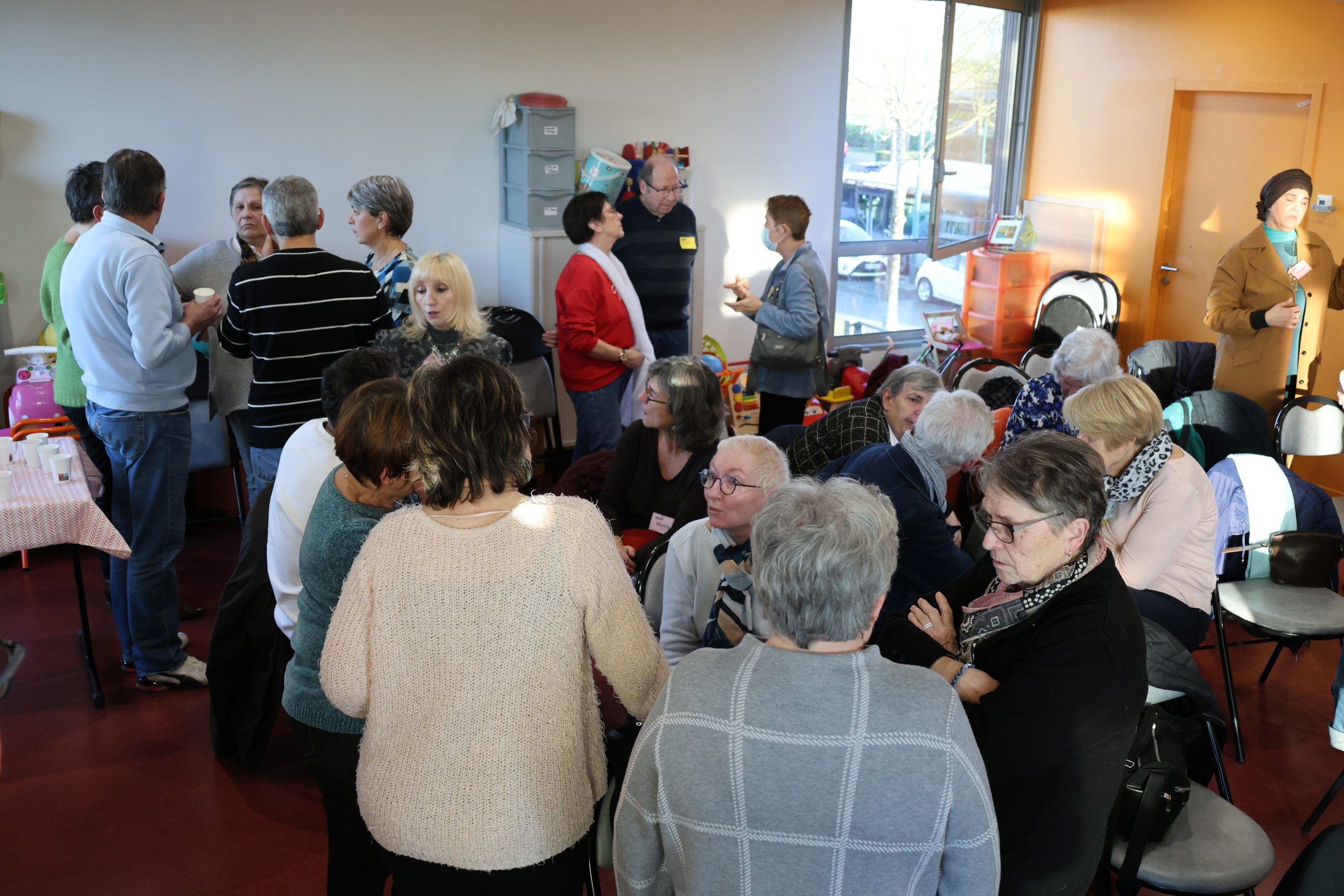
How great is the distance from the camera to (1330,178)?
578 cm

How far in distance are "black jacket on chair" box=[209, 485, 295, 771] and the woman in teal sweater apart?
0.73m

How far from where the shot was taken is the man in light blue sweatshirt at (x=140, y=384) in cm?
335

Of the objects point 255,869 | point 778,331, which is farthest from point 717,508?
point 778,331

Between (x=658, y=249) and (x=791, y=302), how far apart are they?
0.81 m

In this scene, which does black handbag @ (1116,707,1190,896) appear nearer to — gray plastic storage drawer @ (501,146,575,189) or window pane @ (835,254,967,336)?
gray plastic storage drawer @ (501,146,575,189)

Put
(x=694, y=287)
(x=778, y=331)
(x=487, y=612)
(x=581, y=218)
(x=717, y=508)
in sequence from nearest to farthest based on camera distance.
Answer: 1. (x=487, y=612)
2. (x=717, y=508)
3. (x=581, y=218)
4. (x=778, y=331)
5. (x=694, y=287)

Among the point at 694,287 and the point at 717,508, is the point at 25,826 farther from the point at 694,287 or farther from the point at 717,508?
the point at 694,287

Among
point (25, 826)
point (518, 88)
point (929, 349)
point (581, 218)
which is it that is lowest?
point (25, 826)

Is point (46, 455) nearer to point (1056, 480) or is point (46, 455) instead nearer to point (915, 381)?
point (915, 381)

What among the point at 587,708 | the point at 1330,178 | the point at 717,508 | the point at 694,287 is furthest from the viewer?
the point at 694,287

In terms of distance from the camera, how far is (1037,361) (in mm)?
5598

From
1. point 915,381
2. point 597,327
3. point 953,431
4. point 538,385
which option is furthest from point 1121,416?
point 538,385

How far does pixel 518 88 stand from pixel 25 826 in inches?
177

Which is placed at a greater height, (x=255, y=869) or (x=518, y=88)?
(x=518, y=88)
